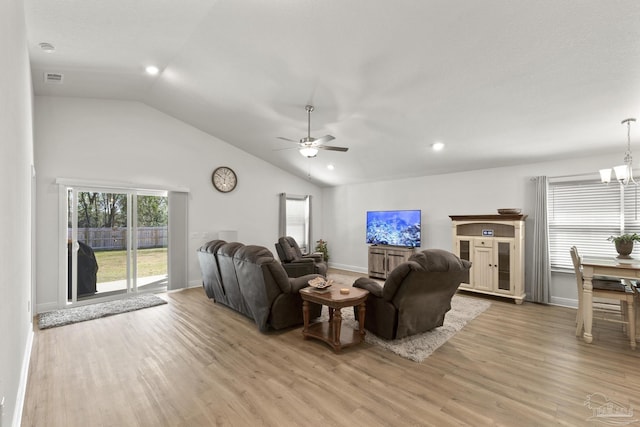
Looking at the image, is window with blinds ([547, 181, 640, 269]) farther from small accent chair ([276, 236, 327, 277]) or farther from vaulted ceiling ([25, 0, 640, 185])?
small accent chair ([276, 236, 327, 277])

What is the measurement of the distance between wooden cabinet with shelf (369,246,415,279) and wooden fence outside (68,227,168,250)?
4.50 metres

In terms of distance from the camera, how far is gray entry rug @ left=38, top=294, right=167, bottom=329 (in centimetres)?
415

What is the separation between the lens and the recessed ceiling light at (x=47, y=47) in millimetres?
3338

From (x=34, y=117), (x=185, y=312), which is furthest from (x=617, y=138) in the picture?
(x=34, y=117)

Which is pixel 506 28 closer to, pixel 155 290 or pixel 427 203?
pixel 427 203

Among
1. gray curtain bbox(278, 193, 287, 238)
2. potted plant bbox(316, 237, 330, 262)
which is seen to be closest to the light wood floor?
gray curtain bbox(278, 193, 287, 238)

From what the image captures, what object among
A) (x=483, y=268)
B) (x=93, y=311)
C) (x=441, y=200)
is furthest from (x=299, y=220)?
(x=93, y=311)

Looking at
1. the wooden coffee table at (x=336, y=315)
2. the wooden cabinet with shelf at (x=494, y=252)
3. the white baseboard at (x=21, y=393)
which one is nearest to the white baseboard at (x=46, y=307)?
the white baseboard at (x=21, y=393)

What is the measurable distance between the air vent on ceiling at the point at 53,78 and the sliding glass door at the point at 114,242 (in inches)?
64.7

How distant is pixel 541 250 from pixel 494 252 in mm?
698

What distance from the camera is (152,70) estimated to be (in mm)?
4316

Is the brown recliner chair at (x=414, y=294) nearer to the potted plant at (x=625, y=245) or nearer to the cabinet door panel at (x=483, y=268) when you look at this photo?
the cabinet door panel at (x=483, y=268)

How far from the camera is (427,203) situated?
662 cm

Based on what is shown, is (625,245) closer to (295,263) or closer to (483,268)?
(483,268)
